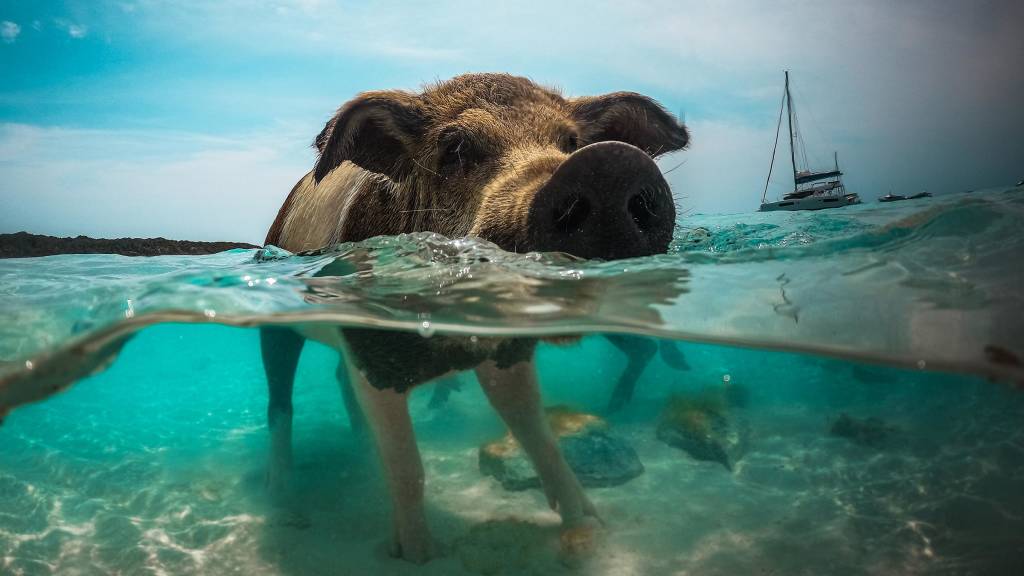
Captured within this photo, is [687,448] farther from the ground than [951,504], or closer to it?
farther from the ground

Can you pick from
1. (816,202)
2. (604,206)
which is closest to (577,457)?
(604,206)

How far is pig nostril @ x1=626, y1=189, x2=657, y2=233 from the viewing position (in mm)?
3146

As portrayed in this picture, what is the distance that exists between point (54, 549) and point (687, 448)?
5.38 m

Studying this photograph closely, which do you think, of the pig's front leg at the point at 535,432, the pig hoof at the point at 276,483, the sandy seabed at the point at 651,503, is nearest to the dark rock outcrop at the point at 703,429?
the sandy seabed at the point at 651,503

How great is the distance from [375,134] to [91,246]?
11310 millimetres

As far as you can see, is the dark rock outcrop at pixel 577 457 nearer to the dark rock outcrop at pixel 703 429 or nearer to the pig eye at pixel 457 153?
the dark rock outcrop at pixel 703 429

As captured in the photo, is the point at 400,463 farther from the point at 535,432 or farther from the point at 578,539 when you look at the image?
the point at 578,539

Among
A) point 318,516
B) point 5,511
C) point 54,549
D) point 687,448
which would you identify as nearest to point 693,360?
point 687,448

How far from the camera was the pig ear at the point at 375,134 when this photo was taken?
436 centimetres

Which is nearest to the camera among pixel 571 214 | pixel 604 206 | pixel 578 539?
pixel 604 206

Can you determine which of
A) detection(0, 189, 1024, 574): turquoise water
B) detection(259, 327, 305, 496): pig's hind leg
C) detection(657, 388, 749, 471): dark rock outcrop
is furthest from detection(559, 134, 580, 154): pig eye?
detection(259, 327, 305, 496): pig's hind leg

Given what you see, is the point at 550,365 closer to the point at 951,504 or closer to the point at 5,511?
the point at 951,504

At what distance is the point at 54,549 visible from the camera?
4859 millimetres

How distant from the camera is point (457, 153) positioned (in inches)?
169
